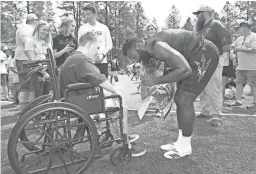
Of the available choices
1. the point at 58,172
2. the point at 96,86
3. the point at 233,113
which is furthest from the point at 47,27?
the point at 233,113

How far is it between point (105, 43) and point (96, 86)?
7.75 ft

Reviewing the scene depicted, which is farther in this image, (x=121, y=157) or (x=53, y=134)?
(x=121, y=157)

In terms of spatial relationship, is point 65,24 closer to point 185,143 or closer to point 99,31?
point 99,31

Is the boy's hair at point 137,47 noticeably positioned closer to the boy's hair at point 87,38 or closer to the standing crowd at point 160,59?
the standing crowd at point 160,59

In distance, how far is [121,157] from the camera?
8.91ft

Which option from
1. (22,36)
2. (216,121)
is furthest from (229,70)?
(22,36)

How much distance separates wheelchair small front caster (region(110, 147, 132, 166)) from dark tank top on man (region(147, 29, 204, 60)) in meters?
0.99

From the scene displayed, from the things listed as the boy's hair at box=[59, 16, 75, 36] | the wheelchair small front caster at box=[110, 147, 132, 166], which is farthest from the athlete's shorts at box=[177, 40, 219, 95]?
the boy's hair at box=[59, 16, 75, 36]

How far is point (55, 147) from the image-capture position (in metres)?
2.29

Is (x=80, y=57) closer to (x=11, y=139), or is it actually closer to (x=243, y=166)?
(x=11, y=139)

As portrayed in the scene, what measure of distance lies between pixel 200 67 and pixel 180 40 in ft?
1.29

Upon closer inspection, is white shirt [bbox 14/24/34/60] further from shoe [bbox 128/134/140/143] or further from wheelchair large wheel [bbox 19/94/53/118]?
shoe [bbox 128/134/140/143]

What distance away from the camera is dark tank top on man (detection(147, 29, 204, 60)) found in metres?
2.72

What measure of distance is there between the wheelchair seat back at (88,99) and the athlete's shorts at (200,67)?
3.15ft
